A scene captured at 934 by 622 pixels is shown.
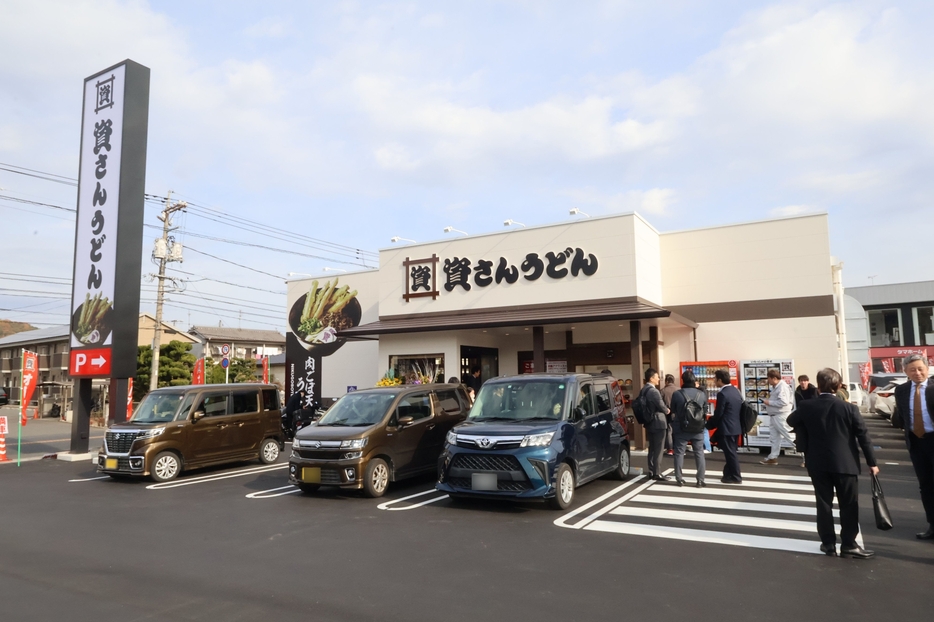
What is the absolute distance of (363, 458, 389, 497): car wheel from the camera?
9.46 m

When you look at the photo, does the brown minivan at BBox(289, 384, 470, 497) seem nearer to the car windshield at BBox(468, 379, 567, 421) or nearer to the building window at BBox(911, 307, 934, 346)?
the car windshield at BBox(468, 379, 567, 421)

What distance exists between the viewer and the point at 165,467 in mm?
11883

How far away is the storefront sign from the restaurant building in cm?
3

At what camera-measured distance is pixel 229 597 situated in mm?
5262

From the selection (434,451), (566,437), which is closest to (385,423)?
(434,451)

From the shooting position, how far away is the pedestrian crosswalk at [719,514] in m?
6.92

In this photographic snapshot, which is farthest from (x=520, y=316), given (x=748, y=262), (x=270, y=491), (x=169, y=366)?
(x=169, y=366)

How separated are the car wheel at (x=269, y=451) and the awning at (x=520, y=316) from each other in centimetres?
477

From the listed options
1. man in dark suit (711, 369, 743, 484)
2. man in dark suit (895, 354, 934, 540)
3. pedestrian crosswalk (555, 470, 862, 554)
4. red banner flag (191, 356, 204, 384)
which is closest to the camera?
man in dark suit (895, 354, 934, 540)

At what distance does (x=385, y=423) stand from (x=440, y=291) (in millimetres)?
8609

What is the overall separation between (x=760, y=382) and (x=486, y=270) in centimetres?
768

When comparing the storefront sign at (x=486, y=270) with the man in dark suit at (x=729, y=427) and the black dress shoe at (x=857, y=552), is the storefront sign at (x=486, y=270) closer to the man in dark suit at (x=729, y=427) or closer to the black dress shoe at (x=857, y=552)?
the man in dark suit at (x=729, y=427)

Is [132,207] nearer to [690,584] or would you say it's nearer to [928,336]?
[690,584]

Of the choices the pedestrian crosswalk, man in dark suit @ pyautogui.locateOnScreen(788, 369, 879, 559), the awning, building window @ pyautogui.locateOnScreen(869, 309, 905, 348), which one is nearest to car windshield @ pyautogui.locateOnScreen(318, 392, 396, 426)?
the pedestrian crosswalk
